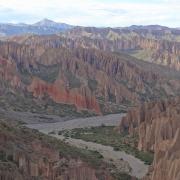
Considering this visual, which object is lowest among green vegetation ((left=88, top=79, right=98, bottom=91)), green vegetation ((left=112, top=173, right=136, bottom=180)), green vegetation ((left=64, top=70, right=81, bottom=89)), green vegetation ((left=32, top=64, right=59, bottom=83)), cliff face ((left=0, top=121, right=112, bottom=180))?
green vegetation ((left=88, top=79, right=98, bottom=91))

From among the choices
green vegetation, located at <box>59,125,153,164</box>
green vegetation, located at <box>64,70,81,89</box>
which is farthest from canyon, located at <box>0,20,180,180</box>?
green vegetation, located at <box>59,125,153,164</box>

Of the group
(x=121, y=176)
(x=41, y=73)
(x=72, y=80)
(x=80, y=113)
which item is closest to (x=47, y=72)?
(x=41, y=73)

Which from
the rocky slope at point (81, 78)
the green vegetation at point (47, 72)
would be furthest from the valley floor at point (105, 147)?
the green vegetation at point (47, 72)

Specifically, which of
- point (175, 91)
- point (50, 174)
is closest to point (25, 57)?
point (175, 91)

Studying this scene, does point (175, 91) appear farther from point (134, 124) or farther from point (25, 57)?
point (134, 124)

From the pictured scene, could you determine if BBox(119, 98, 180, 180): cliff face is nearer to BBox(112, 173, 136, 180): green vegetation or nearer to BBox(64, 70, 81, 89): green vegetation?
BBox(112, 173, 136, 180): green vegetation
